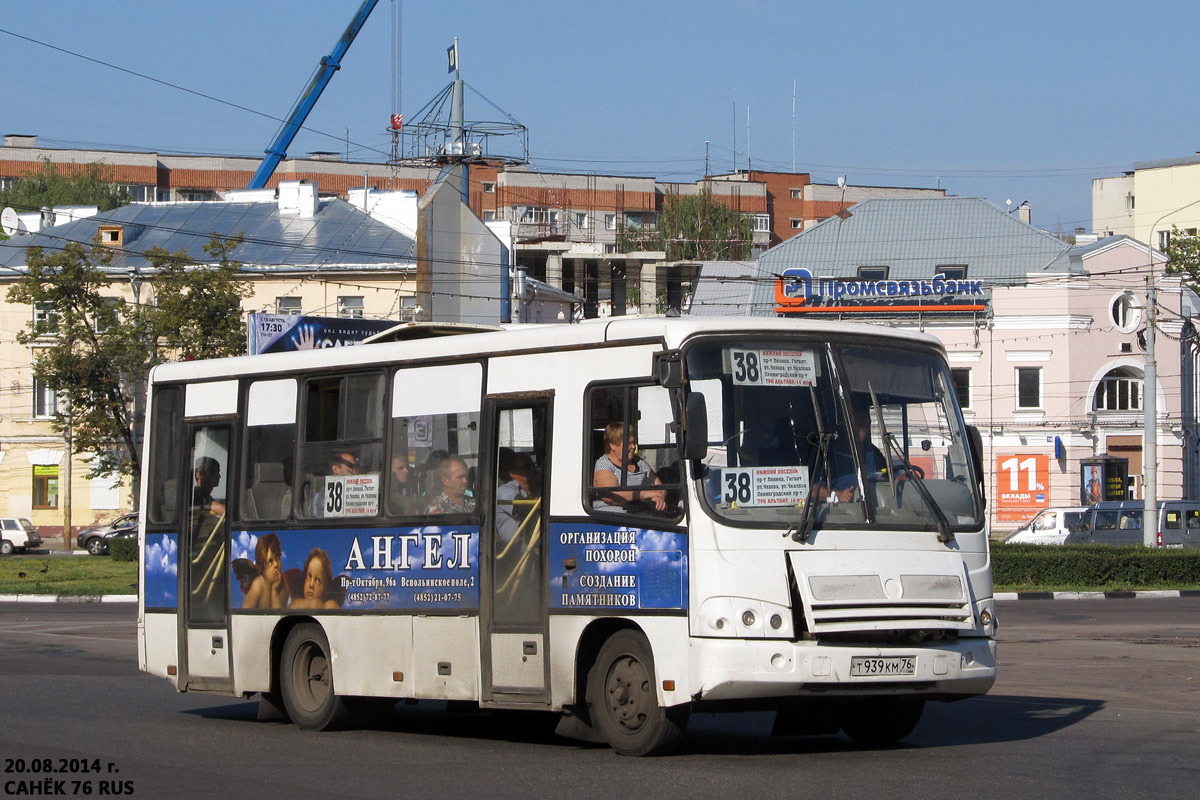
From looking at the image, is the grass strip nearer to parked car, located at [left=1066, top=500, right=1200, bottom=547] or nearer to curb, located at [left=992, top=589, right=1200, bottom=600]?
curb, located at [left=992, top=589, right=1200, bottom=600]

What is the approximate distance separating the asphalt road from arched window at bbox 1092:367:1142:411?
141 feet

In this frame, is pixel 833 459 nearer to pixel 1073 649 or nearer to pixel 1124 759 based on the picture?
pixel 1124 759

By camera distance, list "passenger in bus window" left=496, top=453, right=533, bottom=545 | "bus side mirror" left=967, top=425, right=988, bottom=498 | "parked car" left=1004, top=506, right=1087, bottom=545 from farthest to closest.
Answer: "parked car" left=1004, top=506, right=1087, bottom=545 < "passenger in bus window" left=496, top=453, right=533, bottom=545 < "bus side mirror" left=967, top=425, right=988, bottom=498

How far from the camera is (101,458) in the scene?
5425 centimetres

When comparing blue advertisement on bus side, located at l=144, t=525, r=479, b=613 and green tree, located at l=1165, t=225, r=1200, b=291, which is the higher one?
green tree, located at l=1165, t=225, r=1200, b=291

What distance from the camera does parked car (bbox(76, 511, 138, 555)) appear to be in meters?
51.2

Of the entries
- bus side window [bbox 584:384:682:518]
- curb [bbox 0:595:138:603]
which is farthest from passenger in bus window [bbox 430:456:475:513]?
curb [bbox 0:595:138:603]

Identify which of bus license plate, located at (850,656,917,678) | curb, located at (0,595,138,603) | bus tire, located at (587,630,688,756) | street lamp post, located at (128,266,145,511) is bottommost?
curb, located at (0,595,138,603)

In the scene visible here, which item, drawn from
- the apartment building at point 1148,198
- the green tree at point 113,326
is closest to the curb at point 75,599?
the green tree at point 113,326

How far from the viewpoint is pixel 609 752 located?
10406mm

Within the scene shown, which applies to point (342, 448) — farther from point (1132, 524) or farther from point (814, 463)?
point (1132, 524)

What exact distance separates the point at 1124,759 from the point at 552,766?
3.60 meters

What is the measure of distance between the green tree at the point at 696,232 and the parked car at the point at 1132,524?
49080mm

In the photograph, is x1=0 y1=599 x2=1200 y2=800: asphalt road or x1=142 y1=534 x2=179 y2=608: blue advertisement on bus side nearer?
x1=0 y1=599 x2=1200 y2=800: asphalt road
